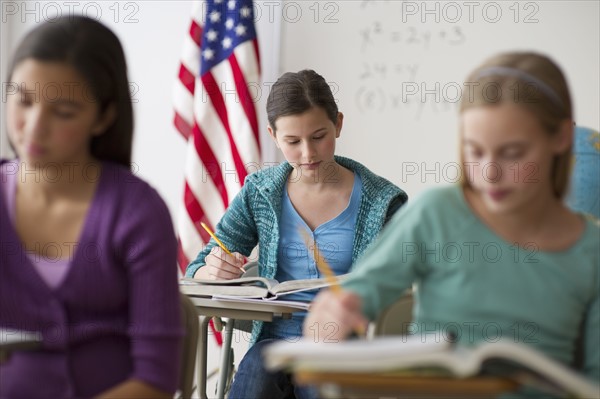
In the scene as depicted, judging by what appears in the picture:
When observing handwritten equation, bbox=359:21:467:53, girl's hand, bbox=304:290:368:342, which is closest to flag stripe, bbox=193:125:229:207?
handwritten equation, bbox=359:21:467:53

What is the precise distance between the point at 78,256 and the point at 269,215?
1370mm

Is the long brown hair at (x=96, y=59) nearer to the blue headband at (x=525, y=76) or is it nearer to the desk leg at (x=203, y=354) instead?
the blue headband at (x=525, y=76)

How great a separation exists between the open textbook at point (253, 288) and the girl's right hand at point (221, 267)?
0.53 ft

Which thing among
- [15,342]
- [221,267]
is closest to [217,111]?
[221,267]

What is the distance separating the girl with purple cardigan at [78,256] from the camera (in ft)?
4.38

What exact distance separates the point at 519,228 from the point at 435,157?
8.66 feet

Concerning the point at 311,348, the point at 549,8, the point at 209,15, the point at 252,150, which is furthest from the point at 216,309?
the point at 549,8

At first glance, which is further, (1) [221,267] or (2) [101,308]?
(1) [221,267]

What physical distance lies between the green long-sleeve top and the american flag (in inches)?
105

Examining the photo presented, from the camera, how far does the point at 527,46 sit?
157 inches

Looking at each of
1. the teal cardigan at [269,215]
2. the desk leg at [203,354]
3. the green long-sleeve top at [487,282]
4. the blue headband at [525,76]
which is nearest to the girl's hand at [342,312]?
the green long-sleeve top at [487,282]

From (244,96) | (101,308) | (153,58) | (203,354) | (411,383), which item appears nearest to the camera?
(411,383)

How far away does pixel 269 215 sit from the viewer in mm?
2691

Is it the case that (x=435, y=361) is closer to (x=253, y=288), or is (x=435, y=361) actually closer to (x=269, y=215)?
(x=253, y=288)
